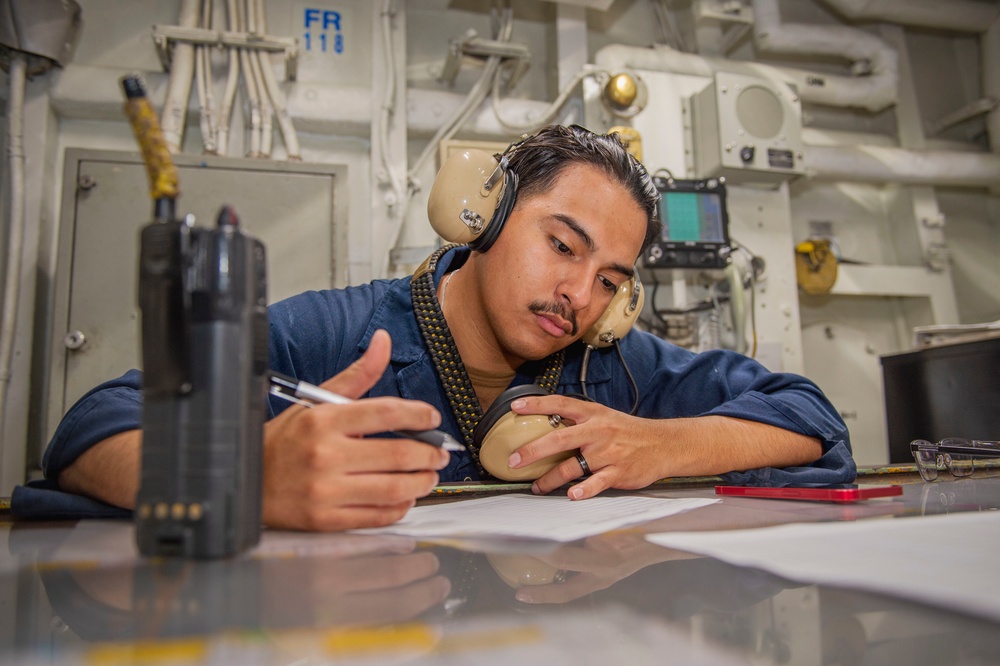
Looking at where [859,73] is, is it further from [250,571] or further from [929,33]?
[250,571]

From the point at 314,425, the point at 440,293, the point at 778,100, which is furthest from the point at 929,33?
the point at 314,425

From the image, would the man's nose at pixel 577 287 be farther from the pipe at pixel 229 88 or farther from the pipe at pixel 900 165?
the pipe at pixel 900 165

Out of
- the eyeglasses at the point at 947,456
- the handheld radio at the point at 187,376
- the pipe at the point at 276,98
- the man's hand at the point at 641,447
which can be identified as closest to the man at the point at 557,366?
the man's hand at the point at 641,447

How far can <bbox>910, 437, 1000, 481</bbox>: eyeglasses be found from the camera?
1.12 meters

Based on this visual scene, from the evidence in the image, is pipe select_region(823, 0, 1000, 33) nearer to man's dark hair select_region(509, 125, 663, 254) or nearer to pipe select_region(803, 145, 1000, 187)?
pipe select_region(803, 145, 1000, 187)

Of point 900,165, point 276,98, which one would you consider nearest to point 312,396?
point 276,98

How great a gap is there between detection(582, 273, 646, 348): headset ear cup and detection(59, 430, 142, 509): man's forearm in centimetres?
85

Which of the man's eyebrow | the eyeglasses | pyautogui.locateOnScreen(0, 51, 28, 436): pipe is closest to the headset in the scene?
the man's eyebrow

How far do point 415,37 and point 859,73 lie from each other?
2.11 metres

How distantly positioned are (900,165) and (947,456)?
2.37 meters

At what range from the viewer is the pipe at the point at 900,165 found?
298 cm

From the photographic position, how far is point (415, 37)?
9.14ft

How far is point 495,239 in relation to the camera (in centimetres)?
123

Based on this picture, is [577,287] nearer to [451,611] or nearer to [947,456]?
[947,456]
